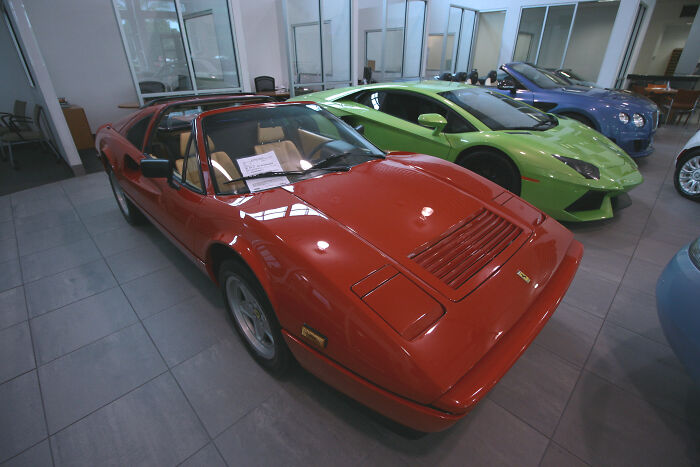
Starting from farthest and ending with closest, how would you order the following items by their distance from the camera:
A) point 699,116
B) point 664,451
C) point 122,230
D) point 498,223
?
point 699,116 < point 122,230 < point 498,223 < point 664,451

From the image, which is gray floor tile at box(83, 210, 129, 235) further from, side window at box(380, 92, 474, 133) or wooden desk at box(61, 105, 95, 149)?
wooden desk at box(61, 105, 95, 149)

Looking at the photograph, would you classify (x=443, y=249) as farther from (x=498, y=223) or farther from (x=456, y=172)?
(x=456, y=172)

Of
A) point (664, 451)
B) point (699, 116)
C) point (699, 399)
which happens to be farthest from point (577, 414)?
point (699, 116)

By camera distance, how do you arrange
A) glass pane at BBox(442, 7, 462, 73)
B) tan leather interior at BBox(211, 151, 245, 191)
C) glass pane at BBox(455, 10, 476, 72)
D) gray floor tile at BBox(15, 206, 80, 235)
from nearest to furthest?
tan leather interior at BBox(211, 151, 245, 191)
gray floor tile at BBox(15, 206, 80, 235)
glass pane at BBox(455, 10, 476, 72)
glass pane at BBox(442, 7, 462, 73)

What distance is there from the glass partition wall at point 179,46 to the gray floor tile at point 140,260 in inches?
172

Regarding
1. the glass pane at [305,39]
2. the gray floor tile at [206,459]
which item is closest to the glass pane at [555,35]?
the glass pane at [305,39]

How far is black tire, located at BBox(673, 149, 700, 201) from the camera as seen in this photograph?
3553mm

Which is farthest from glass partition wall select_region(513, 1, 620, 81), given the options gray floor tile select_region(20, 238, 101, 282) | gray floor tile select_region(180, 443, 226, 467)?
gray floor tile select_region(180, 443, 226, 467)

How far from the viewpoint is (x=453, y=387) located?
0.96 m

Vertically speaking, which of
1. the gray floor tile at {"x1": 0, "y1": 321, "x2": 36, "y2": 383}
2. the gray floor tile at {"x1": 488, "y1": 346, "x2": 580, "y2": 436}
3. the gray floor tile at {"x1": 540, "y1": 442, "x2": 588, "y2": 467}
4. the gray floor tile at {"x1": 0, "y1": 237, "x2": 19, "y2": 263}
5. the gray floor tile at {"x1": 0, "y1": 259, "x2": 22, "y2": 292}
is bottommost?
the gray floor tile at {"x1": 0, "y1": 237, "x2": 19, "y2": 263}

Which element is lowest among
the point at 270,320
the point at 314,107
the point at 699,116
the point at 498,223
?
the point at 699,116

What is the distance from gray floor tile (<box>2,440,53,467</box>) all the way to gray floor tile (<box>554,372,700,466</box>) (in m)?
2.04

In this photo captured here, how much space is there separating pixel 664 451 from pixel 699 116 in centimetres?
1310

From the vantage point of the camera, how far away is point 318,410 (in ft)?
4.65
